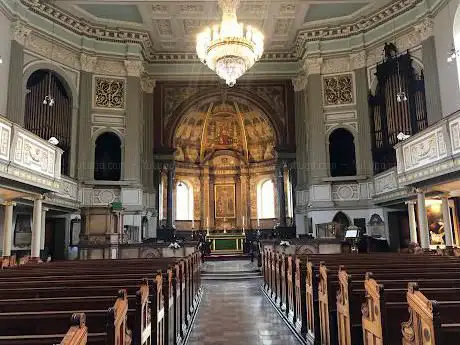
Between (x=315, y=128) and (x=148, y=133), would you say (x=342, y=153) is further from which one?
(x=148, y=133)

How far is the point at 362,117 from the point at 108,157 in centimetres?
1079

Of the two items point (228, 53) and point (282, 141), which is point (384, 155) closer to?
point (282, 141)

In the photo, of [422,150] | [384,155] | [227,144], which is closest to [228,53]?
[422,150]

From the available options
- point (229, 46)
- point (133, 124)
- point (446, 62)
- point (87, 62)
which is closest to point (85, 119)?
point (133, 124)

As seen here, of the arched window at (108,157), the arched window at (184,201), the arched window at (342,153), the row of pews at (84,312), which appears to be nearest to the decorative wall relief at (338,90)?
the arched window at (342,153)

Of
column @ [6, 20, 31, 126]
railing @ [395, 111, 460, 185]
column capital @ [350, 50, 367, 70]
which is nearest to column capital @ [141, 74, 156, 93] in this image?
column @ [6, 20, 31, 126]

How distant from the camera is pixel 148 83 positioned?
1905 centimetres

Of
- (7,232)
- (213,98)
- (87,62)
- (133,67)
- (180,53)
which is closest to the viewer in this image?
(7,232)

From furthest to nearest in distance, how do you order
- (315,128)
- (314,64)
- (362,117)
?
(314,64) < (315,128) < (362,117)

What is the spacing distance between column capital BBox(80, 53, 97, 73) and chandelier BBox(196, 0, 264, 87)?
6.99 meters

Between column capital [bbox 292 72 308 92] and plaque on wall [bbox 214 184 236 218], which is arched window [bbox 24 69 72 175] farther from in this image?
plaque on wall [bbox 214 184 236 218]

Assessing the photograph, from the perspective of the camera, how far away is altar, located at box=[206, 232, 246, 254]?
69.7 feet

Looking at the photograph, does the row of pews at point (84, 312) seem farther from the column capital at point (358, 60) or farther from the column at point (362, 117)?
the column capital at point (358, 60)

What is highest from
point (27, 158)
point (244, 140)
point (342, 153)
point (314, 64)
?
point (314, 64)
